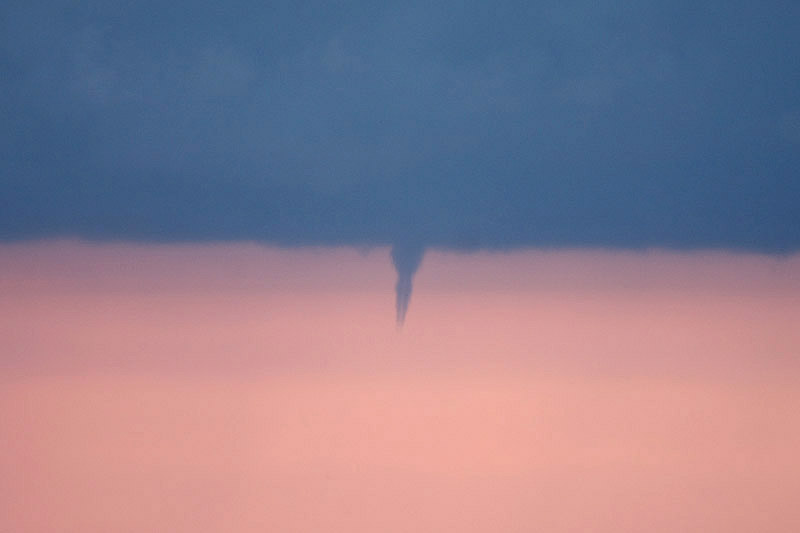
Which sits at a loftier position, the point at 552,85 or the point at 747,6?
the point at 747,6

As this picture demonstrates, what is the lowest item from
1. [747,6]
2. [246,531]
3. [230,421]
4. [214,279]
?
[246,531]

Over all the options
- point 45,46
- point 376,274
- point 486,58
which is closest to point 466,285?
point 376,274

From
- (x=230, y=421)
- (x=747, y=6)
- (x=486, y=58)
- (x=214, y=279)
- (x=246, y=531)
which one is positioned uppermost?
(x=747, y=6)

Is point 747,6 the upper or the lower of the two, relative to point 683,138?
upper

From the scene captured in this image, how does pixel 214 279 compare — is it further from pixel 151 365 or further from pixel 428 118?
pixel 428 118

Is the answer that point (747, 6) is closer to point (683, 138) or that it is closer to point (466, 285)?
point (683, 138)

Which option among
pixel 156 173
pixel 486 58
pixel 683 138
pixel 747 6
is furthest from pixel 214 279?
pixel 747 6

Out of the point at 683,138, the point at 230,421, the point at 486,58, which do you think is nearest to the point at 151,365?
the point at 230,421

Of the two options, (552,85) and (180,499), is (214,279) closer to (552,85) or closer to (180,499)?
(180,499)
